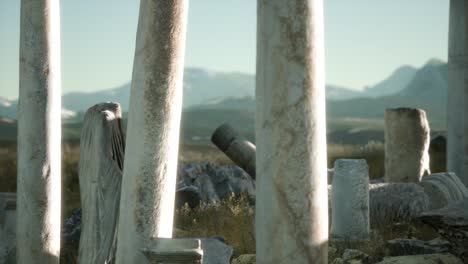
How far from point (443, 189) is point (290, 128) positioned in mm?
9013

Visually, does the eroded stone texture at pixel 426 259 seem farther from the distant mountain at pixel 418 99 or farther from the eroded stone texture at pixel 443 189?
the distant mountain at pixel 418 99

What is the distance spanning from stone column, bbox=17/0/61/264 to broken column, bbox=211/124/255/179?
7958 millimetres

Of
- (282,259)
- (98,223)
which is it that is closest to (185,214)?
(98,223)

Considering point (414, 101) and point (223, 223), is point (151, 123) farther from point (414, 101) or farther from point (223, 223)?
point (414, 101)

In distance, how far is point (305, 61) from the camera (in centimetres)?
700

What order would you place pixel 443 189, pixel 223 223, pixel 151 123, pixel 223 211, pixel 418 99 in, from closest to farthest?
1. pixel 151 123
2. pixel 223 223
3. pixel 443 189
4. pixel 223 211
5. pixel 418 99

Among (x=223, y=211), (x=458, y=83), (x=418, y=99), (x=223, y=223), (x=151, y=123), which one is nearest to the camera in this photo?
(x=151, y=123)

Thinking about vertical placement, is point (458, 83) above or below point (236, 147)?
above

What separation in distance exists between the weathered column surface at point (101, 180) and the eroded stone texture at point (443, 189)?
325 inches

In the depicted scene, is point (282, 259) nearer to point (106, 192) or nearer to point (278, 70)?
point (278, 70)

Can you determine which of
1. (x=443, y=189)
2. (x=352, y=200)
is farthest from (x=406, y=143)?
(x=352, y=200)

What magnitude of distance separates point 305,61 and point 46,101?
187 inches

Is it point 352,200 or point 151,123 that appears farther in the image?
point 352,200

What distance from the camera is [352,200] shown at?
40.4ft
